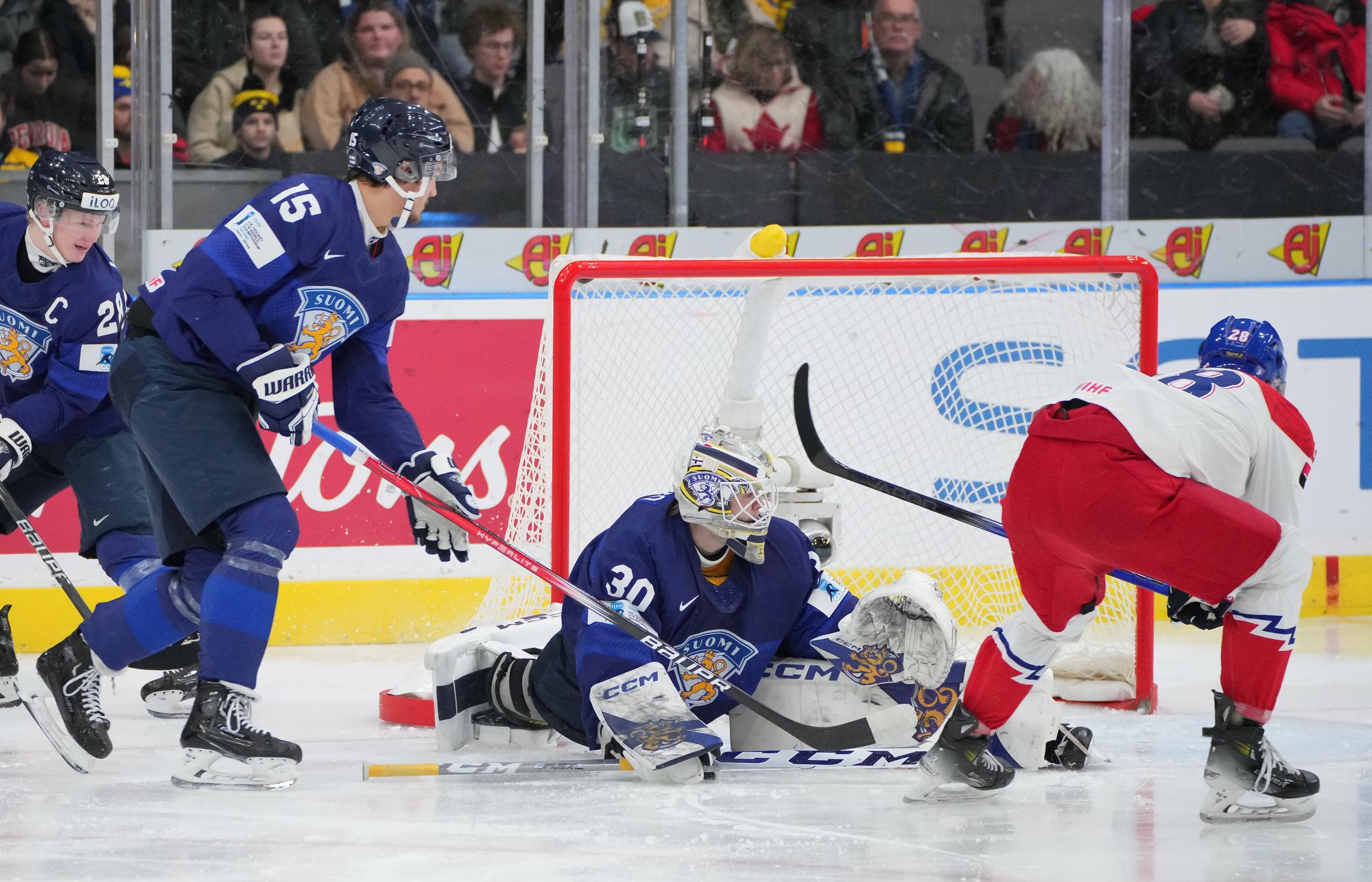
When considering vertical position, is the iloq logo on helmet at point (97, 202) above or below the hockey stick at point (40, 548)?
above

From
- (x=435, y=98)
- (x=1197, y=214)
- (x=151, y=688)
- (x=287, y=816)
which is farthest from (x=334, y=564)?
(x=1197, y=214)

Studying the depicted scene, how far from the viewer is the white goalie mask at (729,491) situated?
2520mm

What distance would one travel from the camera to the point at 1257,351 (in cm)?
246

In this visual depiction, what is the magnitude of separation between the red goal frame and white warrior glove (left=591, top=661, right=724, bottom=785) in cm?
69

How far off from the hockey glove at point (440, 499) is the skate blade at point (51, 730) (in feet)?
2.18

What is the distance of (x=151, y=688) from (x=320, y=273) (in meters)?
1.17

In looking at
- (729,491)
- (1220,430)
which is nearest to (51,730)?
(729,491)

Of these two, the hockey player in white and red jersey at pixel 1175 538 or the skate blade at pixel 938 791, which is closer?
the hockey player in white and red jersey at pixel 1175 538

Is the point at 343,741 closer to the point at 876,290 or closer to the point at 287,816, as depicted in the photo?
the point at 287,816

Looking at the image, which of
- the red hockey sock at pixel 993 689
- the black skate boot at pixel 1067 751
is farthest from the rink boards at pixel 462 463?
the red hockey sock at pixel 993 689

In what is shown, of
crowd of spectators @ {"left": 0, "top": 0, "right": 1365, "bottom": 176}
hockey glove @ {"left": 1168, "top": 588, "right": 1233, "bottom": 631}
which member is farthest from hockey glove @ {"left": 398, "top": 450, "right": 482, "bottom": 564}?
crowd of spectators @ {"left": 0, "top": 0, "right": 1365, "bottom": 176}

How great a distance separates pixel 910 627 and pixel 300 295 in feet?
3.69

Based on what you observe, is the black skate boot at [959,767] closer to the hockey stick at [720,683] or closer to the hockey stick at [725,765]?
the hockey stick at [725,765]

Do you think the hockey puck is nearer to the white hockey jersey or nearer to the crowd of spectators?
the white hockey jersey
